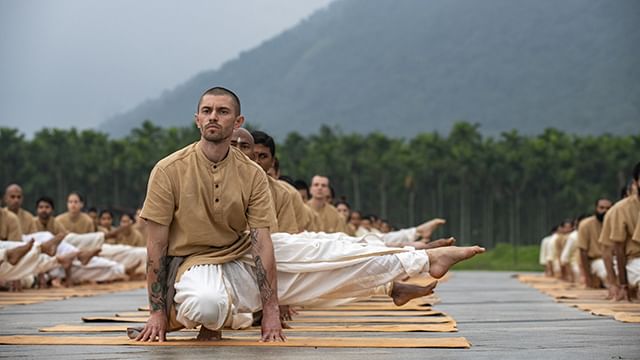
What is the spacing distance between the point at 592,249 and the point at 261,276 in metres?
9.32

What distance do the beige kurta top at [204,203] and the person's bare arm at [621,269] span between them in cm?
553

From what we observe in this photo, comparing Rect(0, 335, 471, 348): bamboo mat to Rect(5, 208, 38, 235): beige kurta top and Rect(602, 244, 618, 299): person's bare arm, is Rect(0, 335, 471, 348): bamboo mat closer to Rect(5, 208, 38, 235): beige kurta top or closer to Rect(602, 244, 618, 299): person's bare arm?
Rect(602, 244, 618, 299): person's bare arm

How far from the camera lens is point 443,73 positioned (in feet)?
527

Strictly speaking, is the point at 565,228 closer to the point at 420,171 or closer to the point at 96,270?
the point at 96,270

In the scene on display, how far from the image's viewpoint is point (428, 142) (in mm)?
61938

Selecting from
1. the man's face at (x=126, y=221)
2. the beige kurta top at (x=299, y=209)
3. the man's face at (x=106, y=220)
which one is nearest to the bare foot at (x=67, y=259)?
the man's face at (x=106, y=220)

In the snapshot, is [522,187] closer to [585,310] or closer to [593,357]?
[585,310]

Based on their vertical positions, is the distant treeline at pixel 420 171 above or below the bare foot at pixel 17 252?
above

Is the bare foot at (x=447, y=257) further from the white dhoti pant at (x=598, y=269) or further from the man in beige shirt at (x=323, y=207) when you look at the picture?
the white dhoti pant at (x=598, y=269)

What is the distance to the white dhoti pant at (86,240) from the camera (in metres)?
15.8

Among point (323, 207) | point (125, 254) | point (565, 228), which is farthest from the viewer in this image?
point (565, 228)

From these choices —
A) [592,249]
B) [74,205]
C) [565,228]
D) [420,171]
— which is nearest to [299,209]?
[592,249]

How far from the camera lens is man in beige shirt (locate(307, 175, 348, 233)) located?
12.6 m

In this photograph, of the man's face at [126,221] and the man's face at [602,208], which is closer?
the man's face at [602,208]
